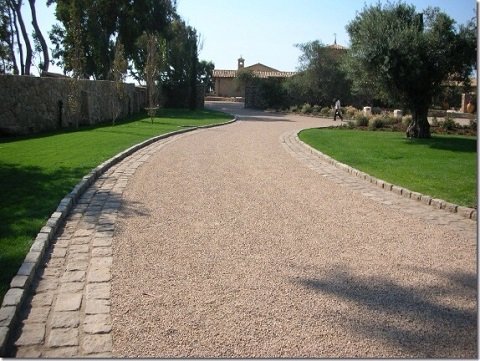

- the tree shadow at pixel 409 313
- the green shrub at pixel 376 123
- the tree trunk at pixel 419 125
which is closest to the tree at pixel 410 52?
the tree trunk at pixel 419 125

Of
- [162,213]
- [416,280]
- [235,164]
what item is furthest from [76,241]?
[235,164]

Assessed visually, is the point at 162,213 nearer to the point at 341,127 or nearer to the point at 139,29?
the point at 341,127

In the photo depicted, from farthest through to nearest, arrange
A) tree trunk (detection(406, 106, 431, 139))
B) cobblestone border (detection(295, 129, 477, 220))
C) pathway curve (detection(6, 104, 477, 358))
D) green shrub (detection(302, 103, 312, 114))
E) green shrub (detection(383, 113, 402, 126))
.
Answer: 1. green shrub (detection(302, 103, 312, 114))
2. green shrub (detection(383, 113, 402, 126))
3. tree trunk (detection(406, 106, 431, 139))
4. cobblestone border (detection(295, 129, 477, 220))
5. pathway curve (detection(6, 104, 477, 358))

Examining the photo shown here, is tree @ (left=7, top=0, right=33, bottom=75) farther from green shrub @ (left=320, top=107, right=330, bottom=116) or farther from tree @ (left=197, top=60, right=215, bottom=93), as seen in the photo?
tree @ (left=197, top=60, right=215, bottom=93)

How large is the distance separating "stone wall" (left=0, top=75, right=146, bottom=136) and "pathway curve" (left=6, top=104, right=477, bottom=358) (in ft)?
28.7

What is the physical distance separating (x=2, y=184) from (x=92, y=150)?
415 centimetres

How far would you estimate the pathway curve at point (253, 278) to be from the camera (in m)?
3.18

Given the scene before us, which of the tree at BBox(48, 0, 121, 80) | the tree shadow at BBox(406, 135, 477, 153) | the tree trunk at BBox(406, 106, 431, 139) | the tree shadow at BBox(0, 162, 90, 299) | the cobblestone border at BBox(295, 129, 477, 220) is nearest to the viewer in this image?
the tree shadow at BBox(0, 162, 90, 299)

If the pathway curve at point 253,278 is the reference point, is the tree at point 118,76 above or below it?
above

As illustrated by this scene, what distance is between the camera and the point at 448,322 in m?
3.50

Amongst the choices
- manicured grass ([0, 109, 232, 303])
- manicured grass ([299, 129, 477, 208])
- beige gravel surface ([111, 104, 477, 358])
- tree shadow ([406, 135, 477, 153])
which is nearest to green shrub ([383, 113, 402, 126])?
manicured grass ([299, 129, 477, 208])

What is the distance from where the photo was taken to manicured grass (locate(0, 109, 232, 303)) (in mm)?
4766

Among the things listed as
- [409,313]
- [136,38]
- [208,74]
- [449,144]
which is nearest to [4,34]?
[136,38]

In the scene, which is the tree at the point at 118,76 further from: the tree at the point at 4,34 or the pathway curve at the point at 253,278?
the pathway curve at the point at 253,278
